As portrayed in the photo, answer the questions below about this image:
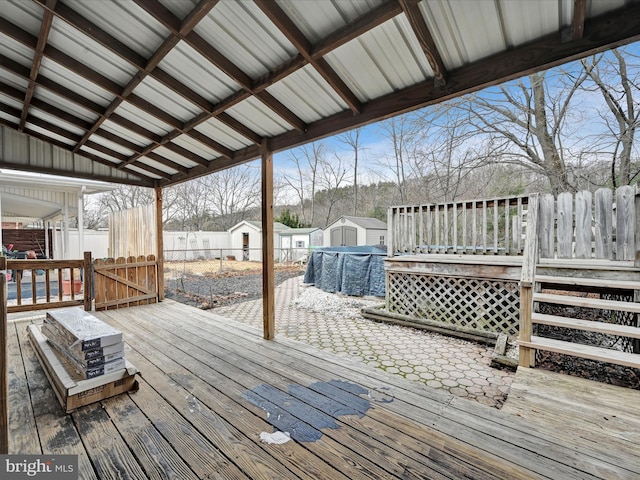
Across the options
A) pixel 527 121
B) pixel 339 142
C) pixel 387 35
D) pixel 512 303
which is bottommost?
pixel 512 303

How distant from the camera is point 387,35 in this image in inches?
75.0

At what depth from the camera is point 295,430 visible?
1.87 meters

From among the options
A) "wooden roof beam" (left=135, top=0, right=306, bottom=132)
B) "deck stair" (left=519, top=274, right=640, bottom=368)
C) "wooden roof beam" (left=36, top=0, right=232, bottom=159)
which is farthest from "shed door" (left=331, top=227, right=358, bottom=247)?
"wooden roof beam" (left=36, top=0, right=232, bottom=159)

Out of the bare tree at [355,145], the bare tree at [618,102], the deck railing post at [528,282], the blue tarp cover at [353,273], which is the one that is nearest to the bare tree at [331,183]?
the bare tree at [355,145]

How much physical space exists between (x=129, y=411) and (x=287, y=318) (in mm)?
3341

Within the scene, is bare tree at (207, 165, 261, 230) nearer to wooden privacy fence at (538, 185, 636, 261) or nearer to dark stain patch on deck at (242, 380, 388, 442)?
wooden privacy fence at (538, 185, 636, 261)

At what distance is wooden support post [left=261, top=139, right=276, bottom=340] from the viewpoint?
11.9 feet

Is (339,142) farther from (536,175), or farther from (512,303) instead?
(512,303)

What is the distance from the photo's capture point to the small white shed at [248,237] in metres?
17.8

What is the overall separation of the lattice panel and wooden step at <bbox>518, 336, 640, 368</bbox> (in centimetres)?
154

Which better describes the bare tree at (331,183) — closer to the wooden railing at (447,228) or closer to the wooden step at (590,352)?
the wooden railing at (447,228)

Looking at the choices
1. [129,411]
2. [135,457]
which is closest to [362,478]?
[135,457]

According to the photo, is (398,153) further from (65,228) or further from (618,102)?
(65,228)

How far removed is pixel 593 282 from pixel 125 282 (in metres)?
6.91
